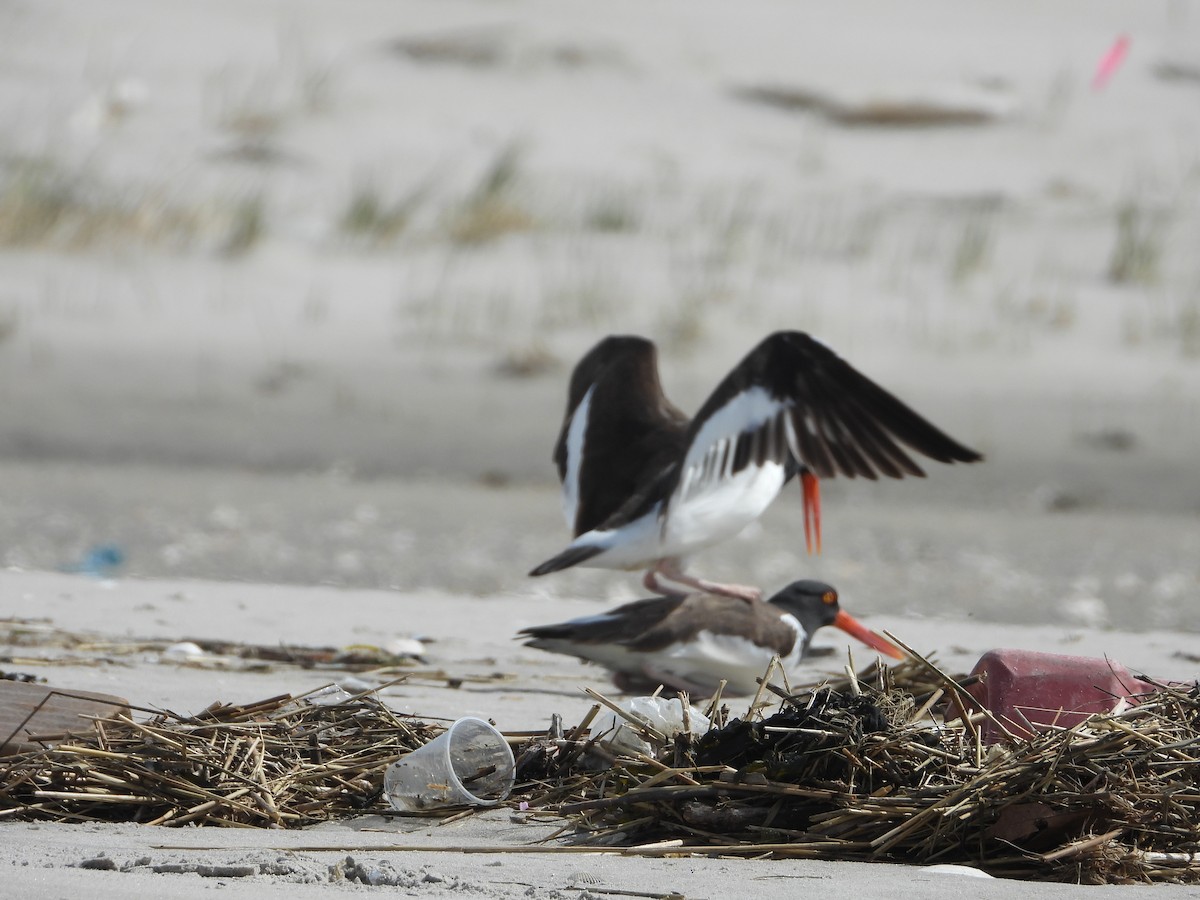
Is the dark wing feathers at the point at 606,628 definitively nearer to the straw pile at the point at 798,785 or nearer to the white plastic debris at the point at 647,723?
the white plastic debris at the point at 647,723

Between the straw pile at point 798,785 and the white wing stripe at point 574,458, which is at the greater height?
the white wing stripe at point 574,458

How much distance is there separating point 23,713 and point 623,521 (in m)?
2.74

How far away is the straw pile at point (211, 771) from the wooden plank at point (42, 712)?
67mm

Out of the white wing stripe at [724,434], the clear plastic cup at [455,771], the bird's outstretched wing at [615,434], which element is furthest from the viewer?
the bird's outstretched wing at [615,434]

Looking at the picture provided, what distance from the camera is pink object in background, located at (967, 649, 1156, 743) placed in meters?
3.01

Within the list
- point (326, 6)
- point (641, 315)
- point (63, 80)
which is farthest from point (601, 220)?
point (326, 6)

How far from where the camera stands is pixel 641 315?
37.4 ft

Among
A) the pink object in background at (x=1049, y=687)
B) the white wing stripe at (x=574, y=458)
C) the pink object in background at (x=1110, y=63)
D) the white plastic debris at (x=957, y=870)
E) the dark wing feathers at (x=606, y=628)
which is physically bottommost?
the white plastic debris at (x=957, y=870)

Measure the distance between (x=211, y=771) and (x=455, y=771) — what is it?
441 millimetres

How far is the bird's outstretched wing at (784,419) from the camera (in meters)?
5.14

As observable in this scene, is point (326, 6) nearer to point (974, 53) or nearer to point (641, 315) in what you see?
point (974, 53)

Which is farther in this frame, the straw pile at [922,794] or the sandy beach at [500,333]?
the sandy beach at [500,333]

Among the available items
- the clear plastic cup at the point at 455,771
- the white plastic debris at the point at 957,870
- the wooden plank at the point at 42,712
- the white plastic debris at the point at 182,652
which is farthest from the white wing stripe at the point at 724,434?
the white plastic debris at the point at 957,870

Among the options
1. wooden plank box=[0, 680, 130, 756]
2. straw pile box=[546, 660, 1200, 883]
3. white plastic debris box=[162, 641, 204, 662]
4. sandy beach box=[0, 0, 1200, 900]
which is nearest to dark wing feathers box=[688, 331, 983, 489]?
sandy beach box=[0, 0, 1200, 900]
